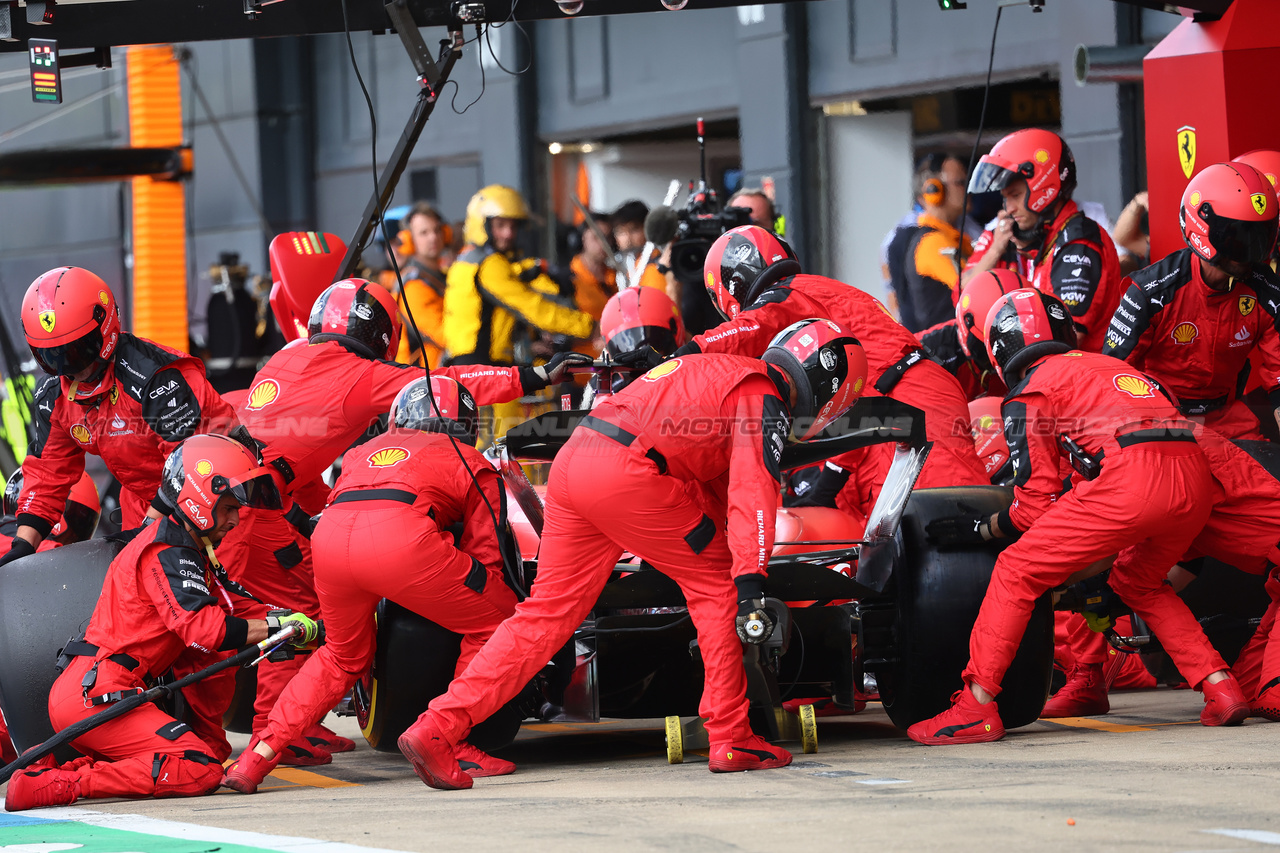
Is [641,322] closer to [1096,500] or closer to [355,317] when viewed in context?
[355,317]

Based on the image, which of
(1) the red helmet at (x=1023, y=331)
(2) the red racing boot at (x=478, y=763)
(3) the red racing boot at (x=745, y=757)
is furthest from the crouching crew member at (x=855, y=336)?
(2) the red racing boot at (x=478, y=763)

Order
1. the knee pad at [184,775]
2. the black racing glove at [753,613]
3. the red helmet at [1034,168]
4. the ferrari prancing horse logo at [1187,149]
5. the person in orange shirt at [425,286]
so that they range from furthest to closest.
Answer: the person in orange shirt at [425,286]
the ferrari prancing horse logo at [1187,149]
the red helmet at [1034,168]
the knee pad at [184,775]
the black racing glove at [753,613]

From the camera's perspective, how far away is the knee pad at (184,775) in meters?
5.35

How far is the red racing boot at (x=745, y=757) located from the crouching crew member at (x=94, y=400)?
2.52 metres

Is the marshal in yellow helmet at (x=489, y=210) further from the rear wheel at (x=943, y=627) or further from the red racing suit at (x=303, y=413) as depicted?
the rear wheel at (x=943, y=627)

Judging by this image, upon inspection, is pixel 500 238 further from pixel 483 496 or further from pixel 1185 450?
pixel 1185 450

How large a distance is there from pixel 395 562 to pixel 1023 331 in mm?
2374

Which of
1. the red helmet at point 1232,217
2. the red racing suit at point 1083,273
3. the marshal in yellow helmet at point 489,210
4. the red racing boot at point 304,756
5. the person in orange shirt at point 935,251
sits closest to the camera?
the red racing boot at point 304,756

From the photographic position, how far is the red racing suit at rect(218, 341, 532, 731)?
6.57 m

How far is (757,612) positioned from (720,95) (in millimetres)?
9150

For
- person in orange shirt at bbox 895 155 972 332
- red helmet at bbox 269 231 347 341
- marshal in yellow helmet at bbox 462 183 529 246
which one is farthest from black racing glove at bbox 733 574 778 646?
marshal in yellow helmet at bbox 462 183 529 246

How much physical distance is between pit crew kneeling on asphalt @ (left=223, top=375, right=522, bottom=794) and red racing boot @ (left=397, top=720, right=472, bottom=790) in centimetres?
13

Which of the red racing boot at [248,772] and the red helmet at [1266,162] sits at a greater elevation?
the red helmet at [1266,162]

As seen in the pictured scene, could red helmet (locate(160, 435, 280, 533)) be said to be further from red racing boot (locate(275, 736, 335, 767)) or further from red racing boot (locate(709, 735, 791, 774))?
red racing boot (locate(709, 735, 791, 774))
